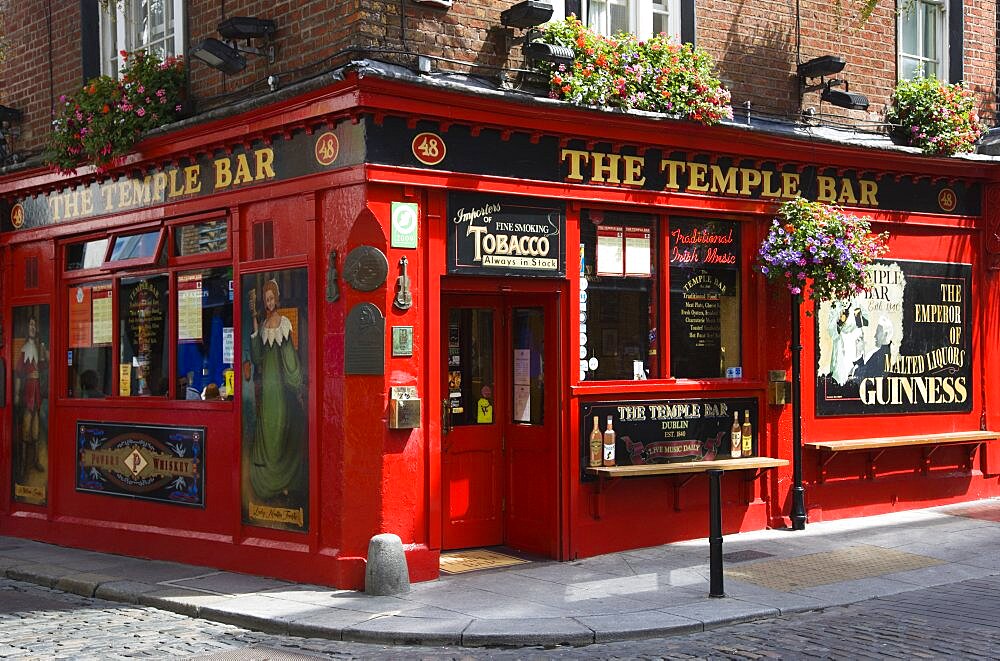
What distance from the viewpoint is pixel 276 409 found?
10.4 metres

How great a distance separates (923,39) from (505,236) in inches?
270

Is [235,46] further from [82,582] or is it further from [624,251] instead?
[82,582]

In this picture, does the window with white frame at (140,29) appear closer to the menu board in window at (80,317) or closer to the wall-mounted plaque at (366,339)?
the menu board in window at (80,317)

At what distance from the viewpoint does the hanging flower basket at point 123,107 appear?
11.4m

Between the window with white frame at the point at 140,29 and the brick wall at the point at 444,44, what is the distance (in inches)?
12.0

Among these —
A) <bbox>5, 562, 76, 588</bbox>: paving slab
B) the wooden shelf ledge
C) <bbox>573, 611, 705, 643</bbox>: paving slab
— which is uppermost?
the wooden shelf ledge

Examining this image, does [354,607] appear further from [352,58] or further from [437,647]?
[352,58]

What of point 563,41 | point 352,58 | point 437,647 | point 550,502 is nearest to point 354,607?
point 437,647

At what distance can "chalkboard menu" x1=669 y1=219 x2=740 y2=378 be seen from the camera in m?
11.6

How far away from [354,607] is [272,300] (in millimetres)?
3031

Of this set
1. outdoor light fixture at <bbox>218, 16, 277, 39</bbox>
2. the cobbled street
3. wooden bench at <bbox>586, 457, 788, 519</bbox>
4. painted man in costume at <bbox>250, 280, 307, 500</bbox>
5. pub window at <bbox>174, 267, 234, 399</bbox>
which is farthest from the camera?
pub window at <bbox>174, 267, 234, 399</bbox>

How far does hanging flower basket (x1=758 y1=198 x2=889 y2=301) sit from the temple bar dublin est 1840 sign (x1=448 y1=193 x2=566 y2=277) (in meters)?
2.41

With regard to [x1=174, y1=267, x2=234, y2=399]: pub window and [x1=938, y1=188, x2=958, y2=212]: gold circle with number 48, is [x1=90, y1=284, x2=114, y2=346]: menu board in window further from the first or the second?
[x1=938, y1=188, x2=958, y2=212]: gold circle with number 48

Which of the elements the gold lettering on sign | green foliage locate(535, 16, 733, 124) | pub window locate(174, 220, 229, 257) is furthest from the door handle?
green foliage locate(535, 16, 733, 124)
